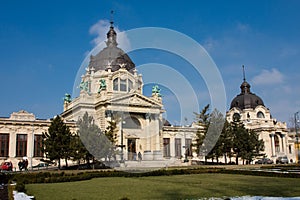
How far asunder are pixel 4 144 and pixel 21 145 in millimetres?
3035

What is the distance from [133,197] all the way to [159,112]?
186ft

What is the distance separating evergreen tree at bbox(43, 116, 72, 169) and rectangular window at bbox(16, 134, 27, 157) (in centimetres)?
1581

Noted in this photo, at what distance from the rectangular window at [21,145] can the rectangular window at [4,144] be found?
1.94 meters

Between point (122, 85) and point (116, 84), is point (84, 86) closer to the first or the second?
point (116, 84)

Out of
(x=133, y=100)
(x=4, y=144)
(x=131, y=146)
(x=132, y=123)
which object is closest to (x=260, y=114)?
(x=132, y=123)

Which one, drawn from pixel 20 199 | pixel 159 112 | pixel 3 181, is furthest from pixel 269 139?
pixel 20 199

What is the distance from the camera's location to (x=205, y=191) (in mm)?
18984

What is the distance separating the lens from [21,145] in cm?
6425

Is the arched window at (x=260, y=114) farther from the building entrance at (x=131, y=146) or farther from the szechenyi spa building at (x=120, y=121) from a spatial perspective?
the building entrance at (x=131, y=146)

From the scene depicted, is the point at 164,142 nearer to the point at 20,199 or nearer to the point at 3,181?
the point at 3,181

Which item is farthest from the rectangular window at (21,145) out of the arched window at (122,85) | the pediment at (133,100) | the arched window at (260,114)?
the arched window at (260,114)

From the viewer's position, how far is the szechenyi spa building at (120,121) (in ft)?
211

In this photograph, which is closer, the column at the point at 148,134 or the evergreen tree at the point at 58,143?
the evergreen tree at the point at 58,143

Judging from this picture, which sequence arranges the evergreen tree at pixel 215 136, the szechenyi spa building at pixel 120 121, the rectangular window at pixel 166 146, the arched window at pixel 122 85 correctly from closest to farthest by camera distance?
the evergreen tree at pixel 215 136, the szechenyi spa building at pixel 120 121, the arched window at pixel 122 85, the rectangular window at pixel 166 146
